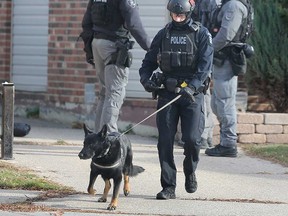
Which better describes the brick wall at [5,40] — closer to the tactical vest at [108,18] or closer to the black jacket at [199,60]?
the tactical vest at [108,18]

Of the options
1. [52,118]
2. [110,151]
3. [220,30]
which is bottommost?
[52,118]

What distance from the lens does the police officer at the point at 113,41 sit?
35.9 ft

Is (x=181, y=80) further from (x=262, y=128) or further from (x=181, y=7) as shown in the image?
(x=262, y=128)

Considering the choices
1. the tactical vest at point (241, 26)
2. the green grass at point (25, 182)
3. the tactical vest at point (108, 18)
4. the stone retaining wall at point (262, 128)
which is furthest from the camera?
the stone retaining wall at point (262, 128)

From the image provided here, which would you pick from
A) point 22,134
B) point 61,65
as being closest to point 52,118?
point 61,65

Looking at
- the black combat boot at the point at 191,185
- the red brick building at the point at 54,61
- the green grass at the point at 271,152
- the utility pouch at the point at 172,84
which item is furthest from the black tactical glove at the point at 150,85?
the red brick building at the point at 54,61

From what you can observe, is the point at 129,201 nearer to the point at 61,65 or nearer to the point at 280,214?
the point at 280,214

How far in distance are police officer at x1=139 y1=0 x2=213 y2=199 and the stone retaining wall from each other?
162 inches

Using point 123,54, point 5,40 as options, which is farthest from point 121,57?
point 5,40

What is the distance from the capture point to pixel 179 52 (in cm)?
890

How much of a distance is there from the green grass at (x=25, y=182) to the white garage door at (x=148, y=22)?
451 cm

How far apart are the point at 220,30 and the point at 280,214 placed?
3557 mm

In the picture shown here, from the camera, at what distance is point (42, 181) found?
953 cm

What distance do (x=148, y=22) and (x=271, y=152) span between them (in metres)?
2.89
